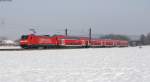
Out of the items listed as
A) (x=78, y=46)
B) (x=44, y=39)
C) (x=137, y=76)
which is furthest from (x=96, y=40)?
(x=137, y=76)

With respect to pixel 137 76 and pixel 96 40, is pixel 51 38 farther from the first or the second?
pixel 137 76

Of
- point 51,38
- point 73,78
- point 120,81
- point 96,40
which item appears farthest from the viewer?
point 96,40

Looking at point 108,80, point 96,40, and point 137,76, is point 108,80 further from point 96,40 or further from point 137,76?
point 96,40

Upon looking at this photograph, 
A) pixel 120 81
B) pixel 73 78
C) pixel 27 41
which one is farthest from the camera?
pixel 27 41

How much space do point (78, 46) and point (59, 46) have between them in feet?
28.1

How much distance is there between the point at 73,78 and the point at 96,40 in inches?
2666

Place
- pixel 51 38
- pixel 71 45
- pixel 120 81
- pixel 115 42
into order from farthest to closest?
1. pixel 115 42
2. pixel 71 45
3. pixel 51 38
4. pixel 120 81

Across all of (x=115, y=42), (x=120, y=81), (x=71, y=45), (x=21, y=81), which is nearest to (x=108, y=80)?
(x=120, y=81)

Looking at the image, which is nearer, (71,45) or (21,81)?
(21,81)

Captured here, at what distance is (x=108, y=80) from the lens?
488 inches

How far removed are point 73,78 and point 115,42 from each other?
80.9 meters

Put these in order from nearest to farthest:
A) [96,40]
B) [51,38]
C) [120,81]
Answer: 1. [120,81]
2. [51,38]
3. [96,40]

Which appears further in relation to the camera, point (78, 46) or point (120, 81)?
point (78, 46)

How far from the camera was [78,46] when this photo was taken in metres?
71.1
